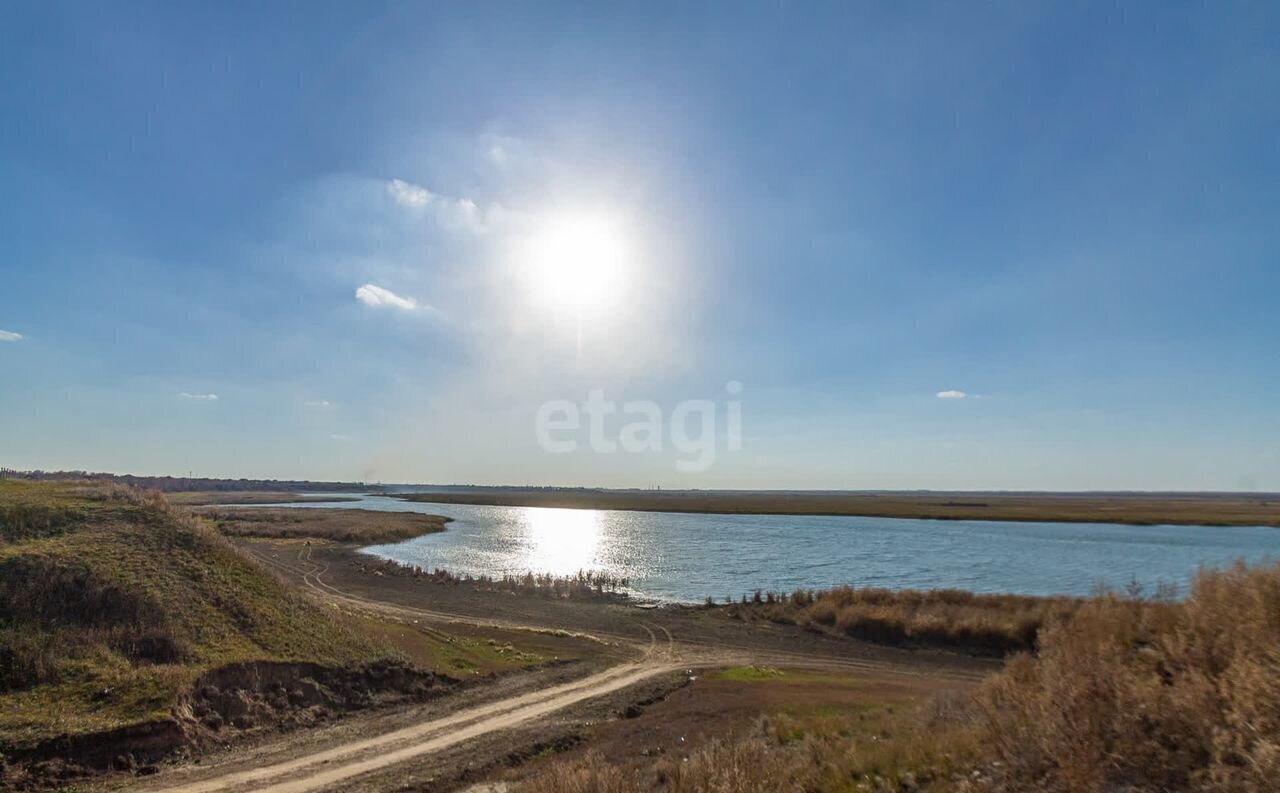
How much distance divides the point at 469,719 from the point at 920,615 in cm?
2650

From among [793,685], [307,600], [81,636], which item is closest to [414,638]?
[307,600]

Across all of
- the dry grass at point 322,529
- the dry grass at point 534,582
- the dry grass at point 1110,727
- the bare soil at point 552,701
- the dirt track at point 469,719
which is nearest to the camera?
the dry grass at point 1110,727

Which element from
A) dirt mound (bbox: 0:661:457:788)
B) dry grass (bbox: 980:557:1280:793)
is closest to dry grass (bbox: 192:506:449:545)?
dirt mound (bbox: 0:661:457:788)

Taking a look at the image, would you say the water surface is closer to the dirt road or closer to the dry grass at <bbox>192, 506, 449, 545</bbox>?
the dry grass at <bbox>192, 506, 449, 545</bbox>

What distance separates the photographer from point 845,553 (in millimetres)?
71750

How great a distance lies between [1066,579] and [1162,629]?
51310 millimetres

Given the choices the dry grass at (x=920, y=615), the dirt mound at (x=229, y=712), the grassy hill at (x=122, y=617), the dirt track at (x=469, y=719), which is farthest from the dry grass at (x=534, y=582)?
the dirt mound at (x=229, y=712)

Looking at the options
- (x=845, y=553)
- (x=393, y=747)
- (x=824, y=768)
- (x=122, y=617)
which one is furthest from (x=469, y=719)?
(x=845, y=553)

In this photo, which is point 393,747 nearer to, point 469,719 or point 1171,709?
point 469,719

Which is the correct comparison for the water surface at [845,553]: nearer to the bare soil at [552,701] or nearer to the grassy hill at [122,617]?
the bare soil at [552,701]

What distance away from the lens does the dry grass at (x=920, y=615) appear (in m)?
32.6

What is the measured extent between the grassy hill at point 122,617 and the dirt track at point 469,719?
135 inches

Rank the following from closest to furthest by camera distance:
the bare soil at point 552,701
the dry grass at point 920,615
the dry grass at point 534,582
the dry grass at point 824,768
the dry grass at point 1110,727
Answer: the dry grass at point 1110,727 → the dry grass at point 824,768 → the bare soil at point 552,701 → the dry grass at point 920,615 → the dry grass at point 534,582

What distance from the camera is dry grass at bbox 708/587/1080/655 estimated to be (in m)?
32.6
